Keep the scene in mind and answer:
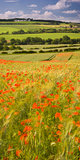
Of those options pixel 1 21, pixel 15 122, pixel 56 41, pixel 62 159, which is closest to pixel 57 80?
pixel 15 122

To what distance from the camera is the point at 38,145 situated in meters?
1.87

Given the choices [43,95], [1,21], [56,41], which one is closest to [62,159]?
[43,95]

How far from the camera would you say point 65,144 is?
1602mm

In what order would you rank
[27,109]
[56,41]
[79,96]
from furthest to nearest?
[56,41]
[27,109]
[79,96]

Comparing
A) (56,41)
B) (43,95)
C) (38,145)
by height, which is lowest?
(38,145)

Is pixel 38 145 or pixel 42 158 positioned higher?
pixel 38 145

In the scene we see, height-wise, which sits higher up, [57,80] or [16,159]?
[57,80]

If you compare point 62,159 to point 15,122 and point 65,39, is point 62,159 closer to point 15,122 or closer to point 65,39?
point 15,122

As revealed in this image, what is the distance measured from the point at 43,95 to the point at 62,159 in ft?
4.13

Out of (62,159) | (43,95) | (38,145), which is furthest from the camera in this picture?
(43,95)

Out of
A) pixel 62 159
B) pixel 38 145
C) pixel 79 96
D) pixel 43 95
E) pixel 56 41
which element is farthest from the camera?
pixel 56 41

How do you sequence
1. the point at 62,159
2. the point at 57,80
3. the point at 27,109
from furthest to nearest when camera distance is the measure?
the point at 57,80
the point at 27,109
the point at 62,159

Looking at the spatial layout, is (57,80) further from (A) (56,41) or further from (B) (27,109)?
(A) (56,41)

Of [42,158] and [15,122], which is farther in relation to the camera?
[15,122]
